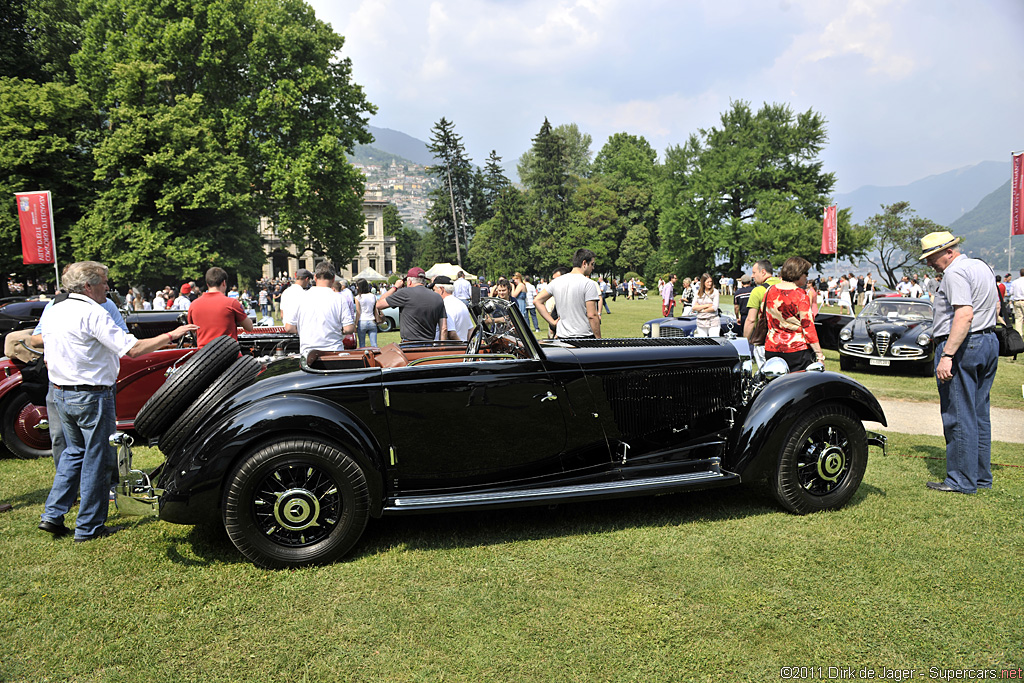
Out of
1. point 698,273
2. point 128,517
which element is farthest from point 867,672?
point 698,273

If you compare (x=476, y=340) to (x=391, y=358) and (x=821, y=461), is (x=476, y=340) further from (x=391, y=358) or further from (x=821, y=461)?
(x=821, y=461)

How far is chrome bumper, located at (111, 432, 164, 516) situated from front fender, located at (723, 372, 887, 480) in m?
3.80

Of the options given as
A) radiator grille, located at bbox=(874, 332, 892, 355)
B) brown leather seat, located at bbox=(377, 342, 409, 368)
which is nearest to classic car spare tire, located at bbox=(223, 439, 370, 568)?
brown leather seat, located at bbox=(377, 342, 409, 368)

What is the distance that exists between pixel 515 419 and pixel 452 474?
1.78ft

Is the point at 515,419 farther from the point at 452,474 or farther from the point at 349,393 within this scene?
the point at 349,393

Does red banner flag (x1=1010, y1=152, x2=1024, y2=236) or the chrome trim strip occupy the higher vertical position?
red banner flag (x1=1010, y1=152, x2=1024, y2=236)

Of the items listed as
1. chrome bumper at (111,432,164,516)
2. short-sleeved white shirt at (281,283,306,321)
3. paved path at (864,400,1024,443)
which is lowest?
paved path at (864,400,1024,443)

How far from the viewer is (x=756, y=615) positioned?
10.7 ft

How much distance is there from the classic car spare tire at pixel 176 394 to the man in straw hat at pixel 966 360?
5611 millimetres

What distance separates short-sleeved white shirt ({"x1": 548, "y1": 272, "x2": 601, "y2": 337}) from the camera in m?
7.12

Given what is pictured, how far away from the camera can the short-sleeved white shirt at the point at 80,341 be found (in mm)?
4238

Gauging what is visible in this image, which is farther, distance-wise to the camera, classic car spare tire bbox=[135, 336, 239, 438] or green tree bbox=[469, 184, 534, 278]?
green tree bbox=[469, 184, 534, 278]

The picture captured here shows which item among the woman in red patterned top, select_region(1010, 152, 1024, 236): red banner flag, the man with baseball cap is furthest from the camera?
select_region(1010, 152, 1024, 236): red banner flag

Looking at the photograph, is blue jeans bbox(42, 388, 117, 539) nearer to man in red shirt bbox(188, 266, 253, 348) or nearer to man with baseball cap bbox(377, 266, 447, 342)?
man in red shirt bbox(188, 266, 253, 348)
